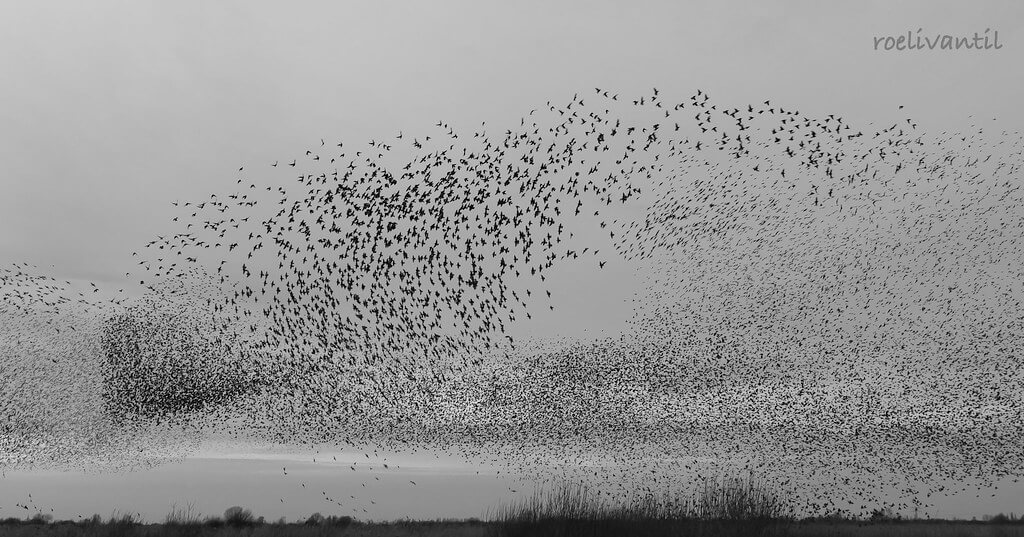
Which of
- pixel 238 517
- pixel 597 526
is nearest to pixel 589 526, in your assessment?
pixel 597 526

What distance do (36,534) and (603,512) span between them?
22.1 m

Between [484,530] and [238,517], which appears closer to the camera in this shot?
[484,530]

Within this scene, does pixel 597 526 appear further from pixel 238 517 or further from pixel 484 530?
pixel 238 517

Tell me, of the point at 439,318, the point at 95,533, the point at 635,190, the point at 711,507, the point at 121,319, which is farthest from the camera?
the point at 121,319

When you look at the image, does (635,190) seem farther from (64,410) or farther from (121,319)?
(64,410)

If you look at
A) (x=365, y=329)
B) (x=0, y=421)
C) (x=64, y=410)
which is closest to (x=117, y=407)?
(x=64, y=410)

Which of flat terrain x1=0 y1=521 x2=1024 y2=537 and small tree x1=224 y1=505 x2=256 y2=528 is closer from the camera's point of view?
flat terrain x1=0 y1=521 x2=1024 y2=537

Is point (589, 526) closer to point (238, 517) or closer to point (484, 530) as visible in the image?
point (484, 530)

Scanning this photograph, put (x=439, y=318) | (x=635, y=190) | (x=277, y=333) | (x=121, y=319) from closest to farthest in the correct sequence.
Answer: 1. (x=635, y=190)
2. (x=439, y=318)
3. (x=277, y=333)
4. (x=121, y=319)

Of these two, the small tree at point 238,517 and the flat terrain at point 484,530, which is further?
the small tree at point 238,517

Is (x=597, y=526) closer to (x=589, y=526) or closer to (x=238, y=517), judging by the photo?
(x=589, y=526)

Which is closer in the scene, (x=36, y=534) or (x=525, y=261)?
(x=525, y=261)

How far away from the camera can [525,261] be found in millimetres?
22734

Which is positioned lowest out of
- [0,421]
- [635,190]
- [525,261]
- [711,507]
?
[711,507]
